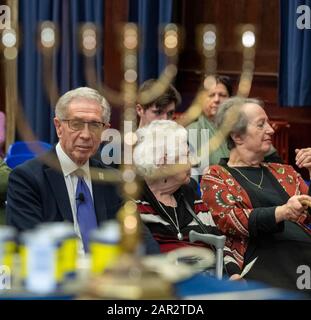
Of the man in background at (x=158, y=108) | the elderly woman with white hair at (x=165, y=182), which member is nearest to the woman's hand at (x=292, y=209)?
the elderly woman with white hair at (x=165, y=182)

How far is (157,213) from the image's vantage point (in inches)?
98.1

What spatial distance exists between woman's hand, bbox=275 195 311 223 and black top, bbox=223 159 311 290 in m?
0.02

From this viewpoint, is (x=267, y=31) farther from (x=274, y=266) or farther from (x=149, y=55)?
(x=274, y=266)

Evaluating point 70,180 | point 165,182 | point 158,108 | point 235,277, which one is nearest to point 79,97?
point 70,180

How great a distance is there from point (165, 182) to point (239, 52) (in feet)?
7.80

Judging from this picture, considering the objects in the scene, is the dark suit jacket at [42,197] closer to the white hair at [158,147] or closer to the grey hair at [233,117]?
the white hair at [158,147]

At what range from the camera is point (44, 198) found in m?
2.15

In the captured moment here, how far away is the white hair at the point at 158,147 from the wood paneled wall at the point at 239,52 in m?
2.21

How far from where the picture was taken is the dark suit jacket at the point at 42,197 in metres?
2.12

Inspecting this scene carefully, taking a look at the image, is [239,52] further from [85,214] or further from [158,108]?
[85,214]

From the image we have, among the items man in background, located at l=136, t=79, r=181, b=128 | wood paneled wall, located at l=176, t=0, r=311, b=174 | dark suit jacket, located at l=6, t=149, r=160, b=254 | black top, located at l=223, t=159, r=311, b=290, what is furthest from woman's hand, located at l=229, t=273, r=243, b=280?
wood paneled wall, located at l=176, t=0, r=311, b=174
